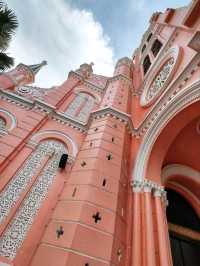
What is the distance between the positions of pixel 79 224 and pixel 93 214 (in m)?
0.39

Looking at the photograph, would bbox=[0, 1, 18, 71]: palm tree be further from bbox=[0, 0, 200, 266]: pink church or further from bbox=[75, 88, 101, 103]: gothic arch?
bbox=[75, 88, 101, 103]: gothic arch

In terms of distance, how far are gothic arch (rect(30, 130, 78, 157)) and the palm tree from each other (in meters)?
2.27

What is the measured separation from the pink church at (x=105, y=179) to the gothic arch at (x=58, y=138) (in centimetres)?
3

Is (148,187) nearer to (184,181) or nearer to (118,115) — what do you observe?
(184,181)

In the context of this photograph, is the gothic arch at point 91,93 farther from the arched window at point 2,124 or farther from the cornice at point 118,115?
the arched window at point 2,124

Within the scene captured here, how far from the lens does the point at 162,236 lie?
3760 millimetres

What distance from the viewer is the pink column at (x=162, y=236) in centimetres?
341

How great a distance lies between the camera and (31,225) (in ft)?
12.8

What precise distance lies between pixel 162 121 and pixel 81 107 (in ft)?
14.6

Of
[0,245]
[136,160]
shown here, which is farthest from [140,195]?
[0,245]

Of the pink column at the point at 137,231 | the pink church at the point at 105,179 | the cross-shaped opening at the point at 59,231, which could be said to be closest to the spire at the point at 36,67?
the pink church at the point at 105,179

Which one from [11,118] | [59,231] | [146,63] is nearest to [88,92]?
[11,118]

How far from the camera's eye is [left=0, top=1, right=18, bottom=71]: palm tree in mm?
4242

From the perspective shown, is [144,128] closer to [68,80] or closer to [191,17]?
[191,17]
